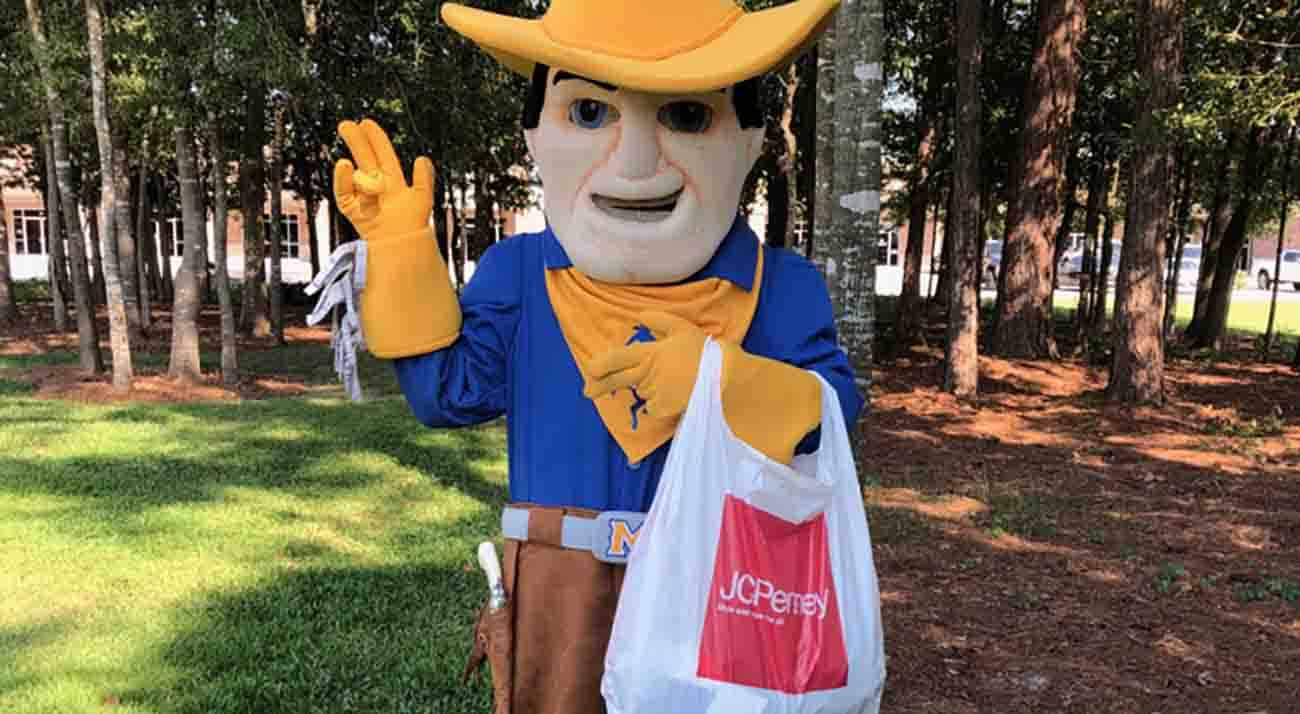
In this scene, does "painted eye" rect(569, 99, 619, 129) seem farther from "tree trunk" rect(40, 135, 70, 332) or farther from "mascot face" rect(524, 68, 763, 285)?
"tree trunk" rect(40, 135, 70, 332)

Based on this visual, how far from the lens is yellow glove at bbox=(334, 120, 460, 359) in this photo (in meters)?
1.82

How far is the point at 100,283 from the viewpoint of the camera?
21.8m

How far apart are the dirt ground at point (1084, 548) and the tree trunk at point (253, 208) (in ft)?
10.3

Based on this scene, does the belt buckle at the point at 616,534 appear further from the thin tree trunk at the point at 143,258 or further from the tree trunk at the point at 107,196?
the thin tree trunk at the point at 143,258

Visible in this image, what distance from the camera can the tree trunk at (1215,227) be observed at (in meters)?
13.6

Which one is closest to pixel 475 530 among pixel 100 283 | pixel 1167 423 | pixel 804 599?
pixel 804 599

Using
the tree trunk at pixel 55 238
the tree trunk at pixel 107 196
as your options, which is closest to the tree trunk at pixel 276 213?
the tree trunk at pixel 107 196

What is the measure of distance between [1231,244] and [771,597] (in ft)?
49.2

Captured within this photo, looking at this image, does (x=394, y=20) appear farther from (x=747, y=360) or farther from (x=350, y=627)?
(x=747, y=360)

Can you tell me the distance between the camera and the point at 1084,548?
536cm

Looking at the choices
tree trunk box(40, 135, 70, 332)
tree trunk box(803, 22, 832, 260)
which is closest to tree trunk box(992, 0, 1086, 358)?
tree trunk box(803, 22, 832, 260)

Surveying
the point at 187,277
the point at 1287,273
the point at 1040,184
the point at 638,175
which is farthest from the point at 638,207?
the point at 1287,273

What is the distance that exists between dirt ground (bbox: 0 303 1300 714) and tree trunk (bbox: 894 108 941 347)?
441cm

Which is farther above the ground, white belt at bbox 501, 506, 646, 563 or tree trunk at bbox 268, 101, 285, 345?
tree trunk at bbox 268, 101, 285, 345
